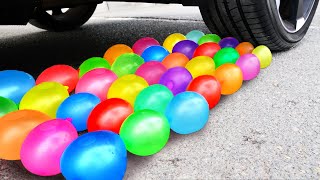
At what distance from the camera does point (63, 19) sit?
272 cm

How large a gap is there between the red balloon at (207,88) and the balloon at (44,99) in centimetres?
41

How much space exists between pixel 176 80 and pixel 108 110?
1.06ft

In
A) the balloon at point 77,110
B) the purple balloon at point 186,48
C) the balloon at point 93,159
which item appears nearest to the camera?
the balloon at point 93,159

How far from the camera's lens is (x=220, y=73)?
3.66 feet

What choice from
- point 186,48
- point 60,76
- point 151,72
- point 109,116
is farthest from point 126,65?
point 109,116

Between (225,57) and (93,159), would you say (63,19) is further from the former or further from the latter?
(93,159)

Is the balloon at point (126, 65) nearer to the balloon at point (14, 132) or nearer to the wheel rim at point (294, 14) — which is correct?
the balloon at point (14, 132)

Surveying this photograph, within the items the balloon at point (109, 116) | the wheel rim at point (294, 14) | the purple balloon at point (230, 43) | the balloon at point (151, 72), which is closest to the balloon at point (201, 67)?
the balloon at point (151, 72)

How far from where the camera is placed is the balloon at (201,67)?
1.16 metres

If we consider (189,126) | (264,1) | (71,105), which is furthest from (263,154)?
(264,1)

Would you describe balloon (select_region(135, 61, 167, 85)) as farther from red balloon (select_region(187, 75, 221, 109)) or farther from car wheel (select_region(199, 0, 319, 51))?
car wheel (select_region(199, 0, 319, 51))

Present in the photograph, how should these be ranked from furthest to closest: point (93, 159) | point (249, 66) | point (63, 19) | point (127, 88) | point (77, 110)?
point (63, 19)
point (249, 66)
point (127, 88)
point (77, 110)
point (93, 159)

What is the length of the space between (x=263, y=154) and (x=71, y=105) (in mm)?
517

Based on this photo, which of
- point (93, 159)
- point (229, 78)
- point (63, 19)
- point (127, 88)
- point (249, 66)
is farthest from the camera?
point (63, 19)
